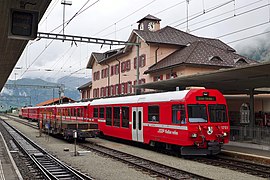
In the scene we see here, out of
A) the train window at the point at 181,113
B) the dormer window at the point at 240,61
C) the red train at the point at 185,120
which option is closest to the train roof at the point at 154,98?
the red train at the point at 185,120

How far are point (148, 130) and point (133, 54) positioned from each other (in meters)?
23.2

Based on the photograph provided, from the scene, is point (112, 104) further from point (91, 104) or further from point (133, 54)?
point (133, 54)

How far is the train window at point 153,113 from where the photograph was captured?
17.0 meters

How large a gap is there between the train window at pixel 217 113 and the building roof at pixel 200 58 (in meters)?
14.8

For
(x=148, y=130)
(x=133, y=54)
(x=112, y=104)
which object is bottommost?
(x=148, y=130)

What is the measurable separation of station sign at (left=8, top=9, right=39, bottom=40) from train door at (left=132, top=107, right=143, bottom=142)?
1152cm

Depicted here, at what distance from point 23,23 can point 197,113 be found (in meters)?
9.53

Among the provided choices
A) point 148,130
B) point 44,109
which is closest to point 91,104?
point 148,130

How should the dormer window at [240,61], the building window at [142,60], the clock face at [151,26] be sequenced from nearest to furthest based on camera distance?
the dormer window at [240,61] → the building window at [142,60] → the clock face at [151,26]

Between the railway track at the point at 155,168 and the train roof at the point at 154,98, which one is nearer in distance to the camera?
the railway track at the point at 155,168

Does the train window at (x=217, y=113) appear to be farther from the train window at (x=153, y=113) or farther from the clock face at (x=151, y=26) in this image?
the clock face at (x=151, y=26)

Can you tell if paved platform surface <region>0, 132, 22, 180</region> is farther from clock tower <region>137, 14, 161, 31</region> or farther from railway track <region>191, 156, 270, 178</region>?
clock tower <region>137, 14, 161, 31</region>

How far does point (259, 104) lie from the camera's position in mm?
27359

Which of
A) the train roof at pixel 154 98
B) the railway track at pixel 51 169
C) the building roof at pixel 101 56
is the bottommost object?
the railway track at pixel 51 169
